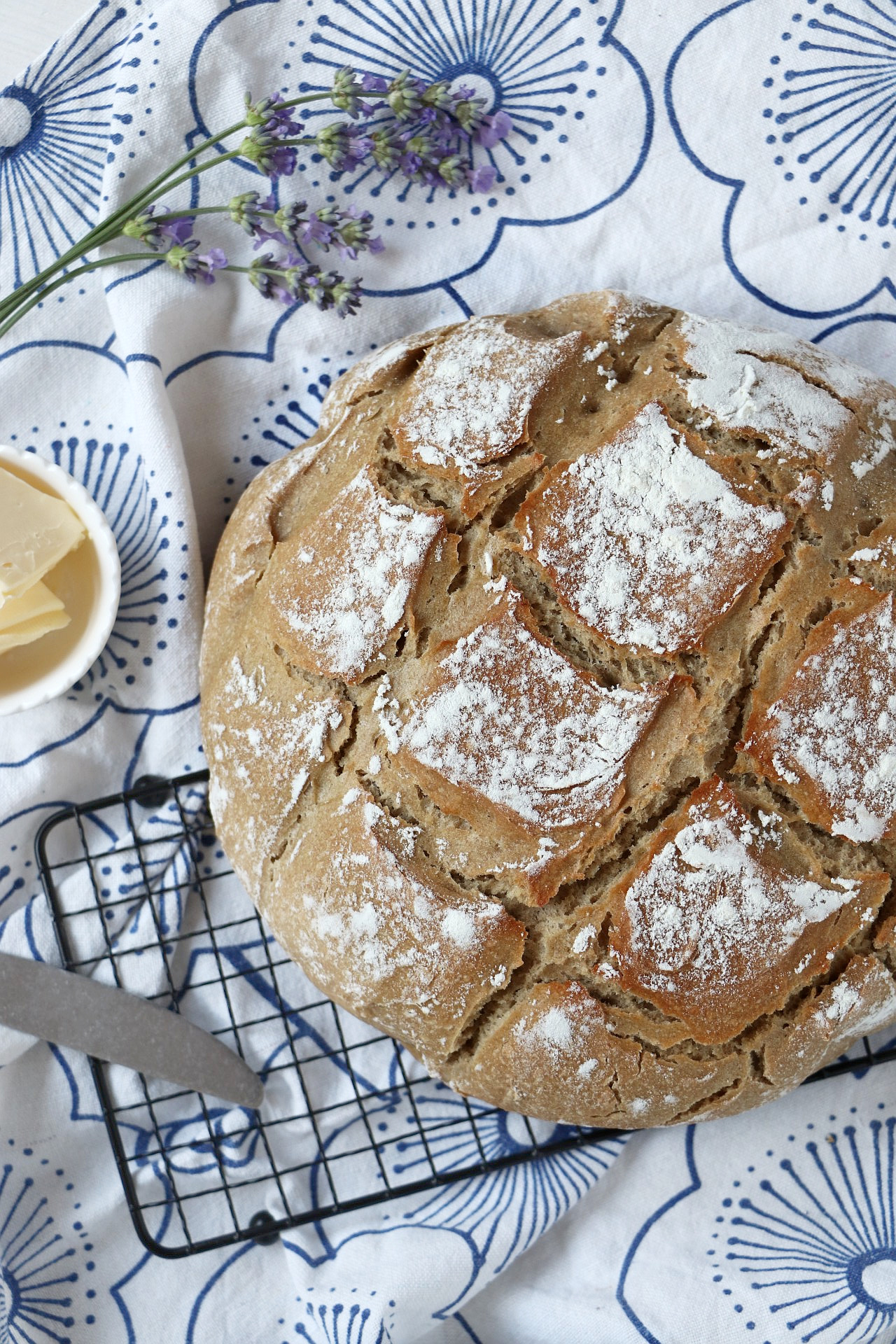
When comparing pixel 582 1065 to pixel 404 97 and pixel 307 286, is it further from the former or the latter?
pixel 404 97

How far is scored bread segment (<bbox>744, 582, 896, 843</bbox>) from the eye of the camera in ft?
5.28

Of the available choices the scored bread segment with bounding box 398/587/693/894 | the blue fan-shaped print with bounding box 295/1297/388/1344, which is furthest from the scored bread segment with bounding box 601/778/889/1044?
the blue fan-shaped print with bounding box 295/1297/388/1344

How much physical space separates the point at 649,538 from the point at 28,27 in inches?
A: 71.0

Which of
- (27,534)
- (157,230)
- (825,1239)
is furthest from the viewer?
(825,1239)

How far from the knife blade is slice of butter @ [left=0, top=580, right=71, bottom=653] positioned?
64cm

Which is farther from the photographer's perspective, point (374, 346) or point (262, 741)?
point (374, 346)

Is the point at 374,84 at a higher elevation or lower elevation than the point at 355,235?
higher

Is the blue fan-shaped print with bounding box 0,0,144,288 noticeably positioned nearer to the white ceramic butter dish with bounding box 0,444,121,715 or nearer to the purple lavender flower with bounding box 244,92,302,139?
the purple lavender flower with bounding box 244,92,302,139

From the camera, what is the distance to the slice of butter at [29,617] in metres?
1.96

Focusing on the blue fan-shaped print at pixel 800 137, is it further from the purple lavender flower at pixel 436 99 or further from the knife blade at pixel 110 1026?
the knife blade at pixel 110 1026

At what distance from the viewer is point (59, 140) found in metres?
2.22

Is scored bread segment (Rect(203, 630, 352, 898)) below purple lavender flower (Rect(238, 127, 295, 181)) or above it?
below

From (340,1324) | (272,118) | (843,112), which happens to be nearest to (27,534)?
(272,118)

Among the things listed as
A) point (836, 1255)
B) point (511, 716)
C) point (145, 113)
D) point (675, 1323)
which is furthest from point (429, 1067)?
point (145, 113)
